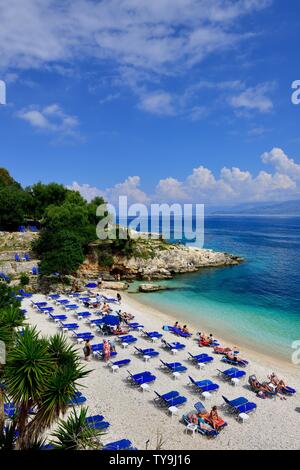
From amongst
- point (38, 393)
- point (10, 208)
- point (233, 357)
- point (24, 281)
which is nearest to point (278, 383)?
point (233, 357)

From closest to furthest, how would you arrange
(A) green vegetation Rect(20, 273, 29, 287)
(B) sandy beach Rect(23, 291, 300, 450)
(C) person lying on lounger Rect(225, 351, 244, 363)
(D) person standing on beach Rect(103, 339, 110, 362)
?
(B) sandy beach Rect(23, 291, 300, 450) < (D) person standing on beach Rect(103, 339, 110, 362) < (C) person lying on lounger Rect(225, 351, 244, 363) < (A) green vegetation Rect(20, 273, 29, 287)

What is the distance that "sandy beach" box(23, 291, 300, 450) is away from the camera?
12.7 meters

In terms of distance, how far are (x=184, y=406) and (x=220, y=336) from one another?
11.8 metres

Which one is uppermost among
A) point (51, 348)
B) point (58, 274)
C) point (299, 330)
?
point (51, 348)

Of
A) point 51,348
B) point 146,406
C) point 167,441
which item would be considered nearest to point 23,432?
point 51,348

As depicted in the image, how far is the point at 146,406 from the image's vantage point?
14891 millimetres

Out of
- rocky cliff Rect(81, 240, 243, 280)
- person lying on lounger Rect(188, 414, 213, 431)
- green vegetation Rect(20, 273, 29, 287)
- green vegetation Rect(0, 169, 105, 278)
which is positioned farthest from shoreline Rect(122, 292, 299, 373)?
green vegetation Rect(20, 273, 29, 287)

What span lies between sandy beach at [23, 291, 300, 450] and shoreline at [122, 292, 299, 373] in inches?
6.1

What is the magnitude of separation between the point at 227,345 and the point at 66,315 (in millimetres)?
14207

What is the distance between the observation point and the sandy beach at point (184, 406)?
500 inches

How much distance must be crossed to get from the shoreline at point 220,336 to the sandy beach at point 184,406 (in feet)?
0.51

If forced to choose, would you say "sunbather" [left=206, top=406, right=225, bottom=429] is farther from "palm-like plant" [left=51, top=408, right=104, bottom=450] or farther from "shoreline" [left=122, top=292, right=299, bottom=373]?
"shoreline" [left=122, top=292, right=299, bottom=373]

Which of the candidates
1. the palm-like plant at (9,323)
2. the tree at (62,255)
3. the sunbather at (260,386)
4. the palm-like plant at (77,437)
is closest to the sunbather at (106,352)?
the sunbather at (260,386)
